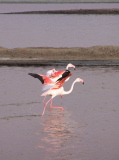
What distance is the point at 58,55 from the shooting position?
31828mm

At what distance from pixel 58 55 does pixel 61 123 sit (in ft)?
51.6

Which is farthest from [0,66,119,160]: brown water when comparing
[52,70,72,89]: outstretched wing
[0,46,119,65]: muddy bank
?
[0,46,119,65]: muddy bank

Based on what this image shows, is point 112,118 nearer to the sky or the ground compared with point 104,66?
nearer to the ground

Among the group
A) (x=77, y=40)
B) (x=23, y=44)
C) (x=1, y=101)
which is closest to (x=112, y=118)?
(x=1, y=101)

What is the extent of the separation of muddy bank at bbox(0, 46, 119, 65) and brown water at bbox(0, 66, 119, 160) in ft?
22.6

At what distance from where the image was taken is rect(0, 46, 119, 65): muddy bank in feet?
101

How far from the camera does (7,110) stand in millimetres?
17891

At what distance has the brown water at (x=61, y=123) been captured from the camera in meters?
13.5

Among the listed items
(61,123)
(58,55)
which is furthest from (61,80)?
(58,55)

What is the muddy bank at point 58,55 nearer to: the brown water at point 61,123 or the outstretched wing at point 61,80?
the brown water at point 61,123

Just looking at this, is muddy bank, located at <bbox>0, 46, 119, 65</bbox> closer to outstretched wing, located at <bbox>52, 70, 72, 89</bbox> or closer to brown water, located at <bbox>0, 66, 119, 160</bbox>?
brown water, located at <bbox>0, 66, 119, 160</bbox>

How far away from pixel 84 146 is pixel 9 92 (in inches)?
289

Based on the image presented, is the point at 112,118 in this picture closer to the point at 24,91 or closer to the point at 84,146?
the point at 84,146

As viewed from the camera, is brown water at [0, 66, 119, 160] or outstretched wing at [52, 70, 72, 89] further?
outstretched wing at [52, 70, 72, 89]
